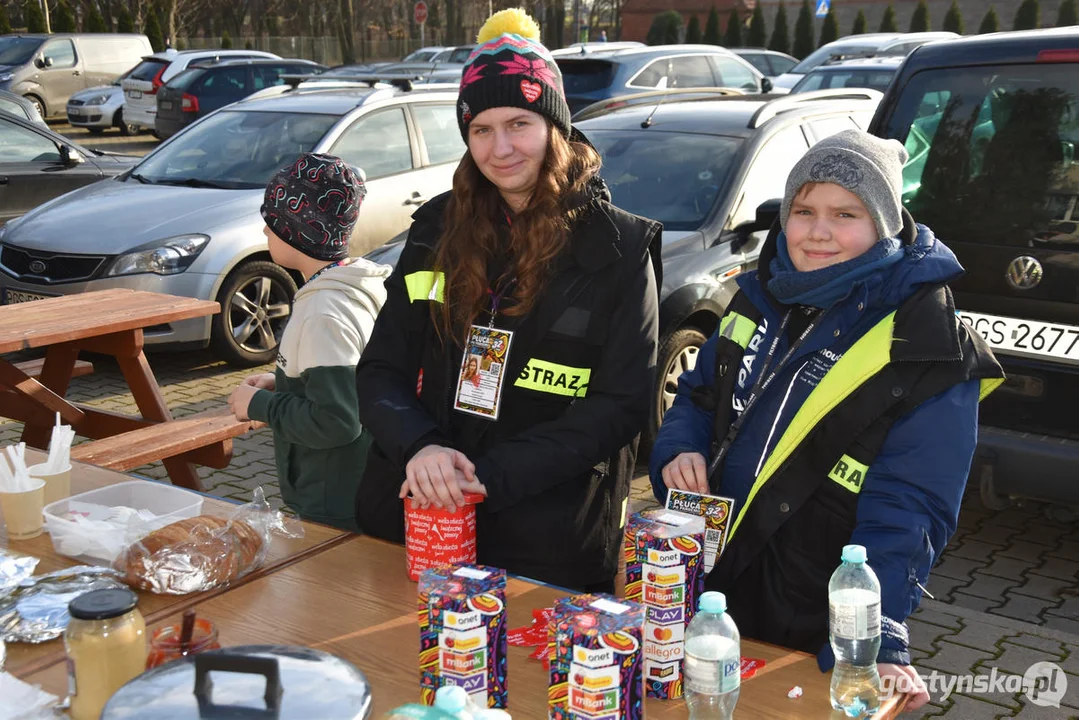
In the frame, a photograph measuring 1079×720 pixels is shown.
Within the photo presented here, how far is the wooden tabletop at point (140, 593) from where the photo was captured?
6.91ft

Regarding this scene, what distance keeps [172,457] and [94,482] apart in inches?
78.1

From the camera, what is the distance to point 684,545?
1933 mm

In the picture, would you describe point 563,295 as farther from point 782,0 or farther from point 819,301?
point 782,0

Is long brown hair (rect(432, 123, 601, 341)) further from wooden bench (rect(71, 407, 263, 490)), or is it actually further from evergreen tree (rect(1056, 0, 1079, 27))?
evergreen tree (rect(1056, 0, 1079, 27))

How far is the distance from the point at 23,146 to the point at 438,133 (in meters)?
3.92

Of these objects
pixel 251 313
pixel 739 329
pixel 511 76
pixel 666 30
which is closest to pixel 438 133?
pixel 251 313

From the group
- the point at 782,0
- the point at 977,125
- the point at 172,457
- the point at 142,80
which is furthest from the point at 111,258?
the point at 782,0

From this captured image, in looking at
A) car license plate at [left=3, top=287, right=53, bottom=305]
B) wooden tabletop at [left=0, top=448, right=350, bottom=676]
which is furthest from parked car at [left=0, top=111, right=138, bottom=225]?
wooden tabletop at [left=0, top=448, right=350, bottom=676]

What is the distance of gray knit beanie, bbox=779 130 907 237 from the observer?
2.42 m

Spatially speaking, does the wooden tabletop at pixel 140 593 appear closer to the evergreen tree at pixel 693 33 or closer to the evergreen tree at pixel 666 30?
the evergreen tree at pixel 666 30

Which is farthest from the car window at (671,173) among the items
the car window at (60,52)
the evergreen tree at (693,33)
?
the evergreen tree at (693,33)

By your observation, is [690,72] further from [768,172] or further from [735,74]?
[768,172]

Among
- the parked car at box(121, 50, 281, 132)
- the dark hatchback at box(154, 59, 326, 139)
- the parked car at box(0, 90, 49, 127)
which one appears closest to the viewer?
the parked car at box(0, 90, 49, 127)

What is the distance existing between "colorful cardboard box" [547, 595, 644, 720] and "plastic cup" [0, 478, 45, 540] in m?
1.52
